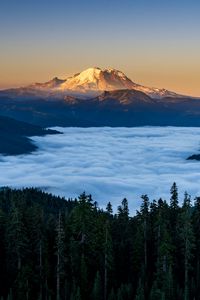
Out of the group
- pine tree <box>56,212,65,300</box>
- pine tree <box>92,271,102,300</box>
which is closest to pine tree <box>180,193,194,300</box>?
pine tree <box>92,271,102,300</box>

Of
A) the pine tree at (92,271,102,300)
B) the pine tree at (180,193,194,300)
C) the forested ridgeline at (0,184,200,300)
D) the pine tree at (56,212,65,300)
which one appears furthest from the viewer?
the pine tree at (180,193,194,300)

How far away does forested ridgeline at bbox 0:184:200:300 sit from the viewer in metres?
84.1

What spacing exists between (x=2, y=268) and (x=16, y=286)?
6.72 meters

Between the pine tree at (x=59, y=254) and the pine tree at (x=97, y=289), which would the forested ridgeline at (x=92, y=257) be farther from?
the pine tree at (x=97, y=289)

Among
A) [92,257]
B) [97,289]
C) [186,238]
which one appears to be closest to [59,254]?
[97,289]

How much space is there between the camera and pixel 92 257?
9056cm

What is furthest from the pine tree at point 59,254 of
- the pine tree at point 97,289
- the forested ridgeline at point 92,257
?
the pine tree at point 97,289

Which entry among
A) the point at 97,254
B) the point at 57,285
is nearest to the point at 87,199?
the point at 97,254

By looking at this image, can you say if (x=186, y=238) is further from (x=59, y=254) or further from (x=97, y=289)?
(x=59, y=254)

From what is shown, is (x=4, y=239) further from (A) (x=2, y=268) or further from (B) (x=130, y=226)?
(B) (x=130, y=226)

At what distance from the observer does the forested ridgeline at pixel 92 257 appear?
84062mm

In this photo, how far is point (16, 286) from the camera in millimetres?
84500

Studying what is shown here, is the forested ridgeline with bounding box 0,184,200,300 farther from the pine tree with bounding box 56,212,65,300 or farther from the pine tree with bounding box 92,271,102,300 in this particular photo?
the pine tree with bounding box 92,271,102,300

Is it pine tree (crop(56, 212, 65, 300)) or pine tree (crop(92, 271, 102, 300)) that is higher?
pine tree (crop(56, 212, 65, 300))
